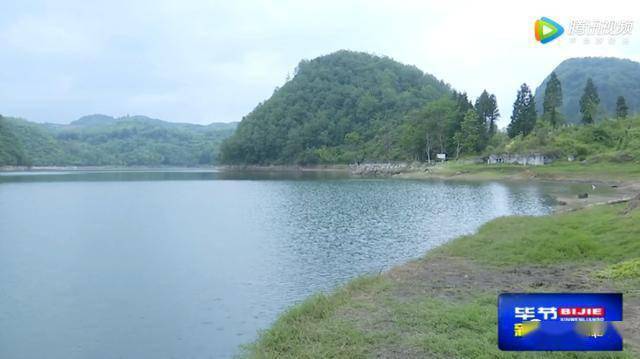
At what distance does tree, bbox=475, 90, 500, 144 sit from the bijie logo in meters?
124

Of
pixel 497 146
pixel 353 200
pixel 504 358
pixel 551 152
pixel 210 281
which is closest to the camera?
pixel 504 358

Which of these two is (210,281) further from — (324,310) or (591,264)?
(591,264)

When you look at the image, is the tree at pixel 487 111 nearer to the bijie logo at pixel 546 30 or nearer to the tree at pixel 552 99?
the tree at pixel 552 99

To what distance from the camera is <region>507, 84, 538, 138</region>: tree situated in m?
131

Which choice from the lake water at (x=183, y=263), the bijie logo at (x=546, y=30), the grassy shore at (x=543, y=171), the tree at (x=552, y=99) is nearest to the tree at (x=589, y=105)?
the tree at (x=552, y=99)

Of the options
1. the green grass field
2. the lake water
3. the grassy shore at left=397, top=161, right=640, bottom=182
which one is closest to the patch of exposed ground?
the lake water

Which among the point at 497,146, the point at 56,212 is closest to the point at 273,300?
the point at 56,212

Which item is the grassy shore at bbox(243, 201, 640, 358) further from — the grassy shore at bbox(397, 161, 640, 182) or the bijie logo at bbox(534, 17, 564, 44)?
the grassy shore at bbox(397, 161, 640, 182)

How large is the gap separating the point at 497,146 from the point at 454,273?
122070 mm

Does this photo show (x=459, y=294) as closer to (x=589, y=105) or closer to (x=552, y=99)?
(x=552, y=99)

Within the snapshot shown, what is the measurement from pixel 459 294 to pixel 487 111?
451ft

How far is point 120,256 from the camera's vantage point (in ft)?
106

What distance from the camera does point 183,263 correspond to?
98.3ft

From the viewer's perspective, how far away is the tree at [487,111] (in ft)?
478
